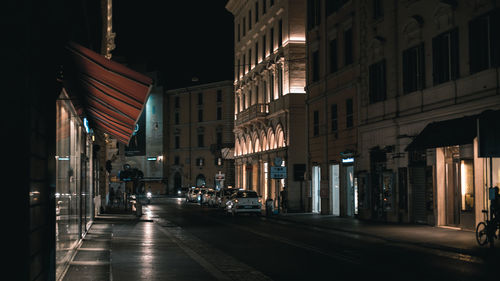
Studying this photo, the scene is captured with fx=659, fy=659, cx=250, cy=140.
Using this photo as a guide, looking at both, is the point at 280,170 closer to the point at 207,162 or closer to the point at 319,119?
the point at 319,119

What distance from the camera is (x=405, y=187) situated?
97.5 feet

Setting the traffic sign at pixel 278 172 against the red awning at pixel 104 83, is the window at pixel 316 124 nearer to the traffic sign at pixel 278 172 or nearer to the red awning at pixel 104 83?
the traffic sign at pixel 278 172

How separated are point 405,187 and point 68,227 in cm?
1902

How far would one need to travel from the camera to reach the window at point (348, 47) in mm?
36281

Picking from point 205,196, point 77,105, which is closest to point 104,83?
point 77,105

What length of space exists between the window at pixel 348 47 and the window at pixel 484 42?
40.4 ft

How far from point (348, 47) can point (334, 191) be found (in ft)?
27.6

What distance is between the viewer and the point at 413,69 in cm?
2908

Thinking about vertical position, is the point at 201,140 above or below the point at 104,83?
above

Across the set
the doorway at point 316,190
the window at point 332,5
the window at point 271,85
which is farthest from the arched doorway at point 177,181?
the window at point 332,5

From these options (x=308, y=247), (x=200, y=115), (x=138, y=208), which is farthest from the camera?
(x=200, y=115)

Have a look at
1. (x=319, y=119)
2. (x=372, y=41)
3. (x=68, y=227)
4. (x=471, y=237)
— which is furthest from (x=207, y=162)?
(x=68, y=227)

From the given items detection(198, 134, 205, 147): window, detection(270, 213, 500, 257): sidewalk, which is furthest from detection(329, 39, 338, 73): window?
detection(198, 134, 205, 147): window

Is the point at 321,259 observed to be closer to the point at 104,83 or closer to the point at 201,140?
the point at 104,83
